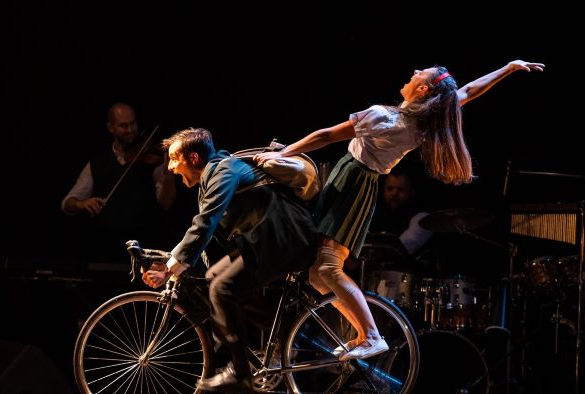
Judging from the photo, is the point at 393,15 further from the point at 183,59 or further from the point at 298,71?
the point at 183,59

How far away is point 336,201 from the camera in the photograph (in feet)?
13.0

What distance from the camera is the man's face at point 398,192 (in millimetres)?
6207

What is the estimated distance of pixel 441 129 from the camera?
385 centimetres

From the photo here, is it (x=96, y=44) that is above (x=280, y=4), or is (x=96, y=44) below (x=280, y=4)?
below

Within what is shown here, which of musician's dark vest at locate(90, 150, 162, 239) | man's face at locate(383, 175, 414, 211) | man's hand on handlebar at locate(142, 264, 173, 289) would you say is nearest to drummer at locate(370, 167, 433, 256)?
man's face at locate(383, 175, 414, 211)

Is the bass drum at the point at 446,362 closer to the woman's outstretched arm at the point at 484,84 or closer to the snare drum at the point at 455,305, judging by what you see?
the snare drum at the point at 455,305

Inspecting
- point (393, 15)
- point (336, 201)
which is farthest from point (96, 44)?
point (336, 201)

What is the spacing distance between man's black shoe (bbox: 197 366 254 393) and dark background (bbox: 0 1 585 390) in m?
2.48

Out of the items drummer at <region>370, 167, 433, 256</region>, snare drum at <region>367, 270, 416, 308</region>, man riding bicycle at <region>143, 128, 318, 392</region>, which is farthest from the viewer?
drummer at <region>370, 167, 433, 256</region>

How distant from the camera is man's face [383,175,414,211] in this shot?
6207mm

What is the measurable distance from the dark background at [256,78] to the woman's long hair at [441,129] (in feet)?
7.68

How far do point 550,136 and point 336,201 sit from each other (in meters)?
2.83

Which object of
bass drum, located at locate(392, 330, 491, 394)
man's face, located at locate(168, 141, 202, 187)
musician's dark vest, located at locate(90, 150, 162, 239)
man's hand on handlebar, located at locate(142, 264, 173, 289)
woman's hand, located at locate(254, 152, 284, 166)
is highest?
woman's hand, located at locate(254, 152, 284, 166)

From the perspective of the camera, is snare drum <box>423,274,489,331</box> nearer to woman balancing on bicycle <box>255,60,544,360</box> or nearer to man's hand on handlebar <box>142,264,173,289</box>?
woman balancing on bicycle <box>255,60,544,360</box>
